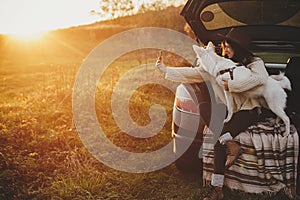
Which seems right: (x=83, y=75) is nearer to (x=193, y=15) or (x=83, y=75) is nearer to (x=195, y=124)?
(x=193, y=15)

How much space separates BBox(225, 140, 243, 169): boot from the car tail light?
0.44 m

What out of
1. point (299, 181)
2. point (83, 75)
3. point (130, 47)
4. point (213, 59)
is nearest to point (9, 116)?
point (83, 75)

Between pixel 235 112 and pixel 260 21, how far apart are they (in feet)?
6.06

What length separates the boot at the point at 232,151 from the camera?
342 centimetres

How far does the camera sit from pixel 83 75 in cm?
757

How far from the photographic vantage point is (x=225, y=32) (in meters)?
4.50

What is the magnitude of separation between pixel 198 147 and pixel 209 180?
14.9 inches

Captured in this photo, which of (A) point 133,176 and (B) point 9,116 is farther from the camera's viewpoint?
(B) point 9,116

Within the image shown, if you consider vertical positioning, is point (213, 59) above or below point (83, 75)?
above

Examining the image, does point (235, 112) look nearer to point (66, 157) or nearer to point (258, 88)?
point (258, 88)

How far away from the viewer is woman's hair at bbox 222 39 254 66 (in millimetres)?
3297

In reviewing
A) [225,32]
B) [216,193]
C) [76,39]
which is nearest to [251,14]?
[225,32]

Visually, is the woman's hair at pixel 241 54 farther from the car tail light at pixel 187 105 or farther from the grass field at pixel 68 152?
the grass field at pixel 68 152

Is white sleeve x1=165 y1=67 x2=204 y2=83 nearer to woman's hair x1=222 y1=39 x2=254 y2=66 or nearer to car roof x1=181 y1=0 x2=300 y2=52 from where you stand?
woman's hair x1=222 y1=39 x2=254 y2=66
